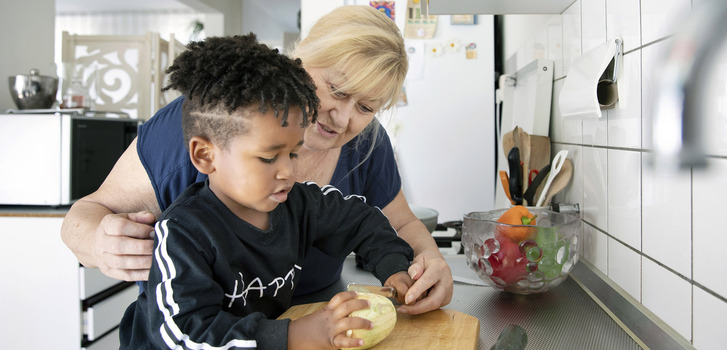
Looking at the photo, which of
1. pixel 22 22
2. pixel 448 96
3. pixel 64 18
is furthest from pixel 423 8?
pixel 64 18

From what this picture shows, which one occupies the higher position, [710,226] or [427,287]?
[710,226]

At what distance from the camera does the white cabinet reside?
182cm

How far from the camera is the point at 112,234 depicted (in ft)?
2.64

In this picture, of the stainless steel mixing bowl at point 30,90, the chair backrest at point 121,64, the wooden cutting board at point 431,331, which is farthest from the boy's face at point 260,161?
the chair backrest at point 121,64

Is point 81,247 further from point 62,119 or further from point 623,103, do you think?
point 62,119

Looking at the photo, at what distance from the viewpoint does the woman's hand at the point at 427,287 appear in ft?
2.75

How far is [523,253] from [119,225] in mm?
671

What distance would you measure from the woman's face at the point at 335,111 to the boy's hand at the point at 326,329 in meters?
0.42

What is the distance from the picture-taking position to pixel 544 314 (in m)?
0.94

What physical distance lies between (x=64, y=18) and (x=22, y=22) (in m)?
6.74

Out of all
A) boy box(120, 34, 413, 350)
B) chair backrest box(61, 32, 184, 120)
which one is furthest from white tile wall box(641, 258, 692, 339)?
chair backrest box(61, 32, 184, 120)

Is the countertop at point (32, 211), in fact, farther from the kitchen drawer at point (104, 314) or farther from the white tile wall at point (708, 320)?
the white tile wall at point (708, 320)

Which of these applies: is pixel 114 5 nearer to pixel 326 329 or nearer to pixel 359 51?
pixel 359 51

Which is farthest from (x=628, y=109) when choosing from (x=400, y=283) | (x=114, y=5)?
(x=114, y=5)
